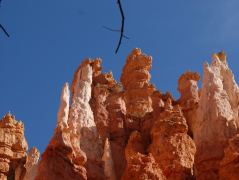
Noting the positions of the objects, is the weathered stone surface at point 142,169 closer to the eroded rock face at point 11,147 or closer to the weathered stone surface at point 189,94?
the weathered stone surface at point 189,94

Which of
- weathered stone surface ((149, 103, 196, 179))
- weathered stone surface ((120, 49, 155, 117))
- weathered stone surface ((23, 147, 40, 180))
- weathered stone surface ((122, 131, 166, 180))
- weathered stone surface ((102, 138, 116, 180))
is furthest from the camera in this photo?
weathered stone surface ((120, 49, 155, 117))

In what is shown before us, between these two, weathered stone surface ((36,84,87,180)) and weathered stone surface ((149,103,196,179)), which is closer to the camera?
weathered stone surface ((36,84,87,180))

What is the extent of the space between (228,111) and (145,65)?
46.0 ft

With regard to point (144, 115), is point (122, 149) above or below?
→ below

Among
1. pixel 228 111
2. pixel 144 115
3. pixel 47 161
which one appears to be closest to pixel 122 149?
pixel 144 115

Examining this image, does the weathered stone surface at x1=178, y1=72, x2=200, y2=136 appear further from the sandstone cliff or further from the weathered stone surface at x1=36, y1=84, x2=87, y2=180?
the weathered stone surface at x1=36, y1=84, x2=87, y2=180

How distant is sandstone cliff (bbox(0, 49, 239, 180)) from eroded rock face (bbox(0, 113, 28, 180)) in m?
0.05

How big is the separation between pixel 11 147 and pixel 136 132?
812cm

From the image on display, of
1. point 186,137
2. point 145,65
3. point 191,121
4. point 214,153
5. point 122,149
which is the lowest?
point 214,153

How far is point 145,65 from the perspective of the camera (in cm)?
2997

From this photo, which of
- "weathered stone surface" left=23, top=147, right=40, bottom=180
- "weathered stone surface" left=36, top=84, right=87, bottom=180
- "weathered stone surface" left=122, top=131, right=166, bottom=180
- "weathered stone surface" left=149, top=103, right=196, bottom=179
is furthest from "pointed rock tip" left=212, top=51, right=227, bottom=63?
"weathered stone surface" left=36, top=84, right=87, bottom=180

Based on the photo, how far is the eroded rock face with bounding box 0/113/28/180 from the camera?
931 inches

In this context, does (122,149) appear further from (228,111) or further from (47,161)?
(47,161)

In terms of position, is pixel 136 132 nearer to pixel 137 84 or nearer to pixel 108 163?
pixel 108 163
